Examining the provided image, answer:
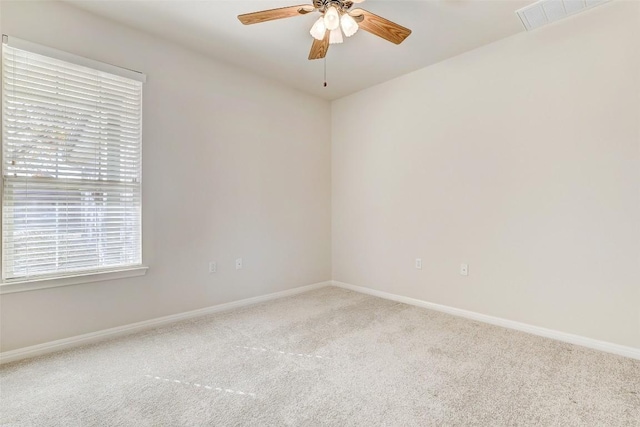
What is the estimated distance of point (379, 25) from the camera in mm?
2023

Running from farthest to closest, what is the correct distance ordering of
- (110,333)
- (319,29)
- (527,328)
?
(527,328)
(110,333)
(319,29)

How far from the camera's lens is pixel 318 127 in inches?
166

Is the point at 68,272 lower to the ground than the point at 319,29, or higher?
lower

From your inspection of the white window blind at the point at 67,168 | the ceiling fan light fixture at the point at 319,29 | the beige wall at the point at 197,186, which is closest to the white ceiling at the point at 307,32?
the beige wall at the point at 197,186

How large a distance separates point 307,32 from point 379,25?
0.89 meters

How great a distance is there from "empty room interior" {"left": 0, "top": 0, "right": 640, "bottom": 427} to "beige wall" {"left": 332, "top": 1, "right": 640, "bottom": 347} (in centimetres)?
2

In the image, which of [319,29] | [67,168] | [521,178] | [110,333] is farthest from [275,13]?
[110,333]

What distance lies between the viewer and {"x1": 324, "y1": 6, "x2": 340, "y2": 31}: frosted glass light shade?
1901 millimetres

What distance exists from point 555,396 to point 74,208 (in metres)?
3.57

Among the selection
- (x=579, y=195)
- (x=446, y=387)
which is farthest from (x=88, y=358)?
(x=579, y=195)

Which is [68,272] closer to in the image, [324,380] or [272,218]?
[272,218]

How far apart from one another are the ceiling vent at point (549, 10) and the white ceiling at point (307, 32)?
0.08 m

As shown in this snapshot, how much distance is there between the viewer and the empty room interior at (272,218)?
184 centimetres

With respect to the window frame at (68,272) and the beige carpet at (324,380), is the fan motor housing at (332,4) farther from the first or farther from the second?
the beige carpet at (324,380)
